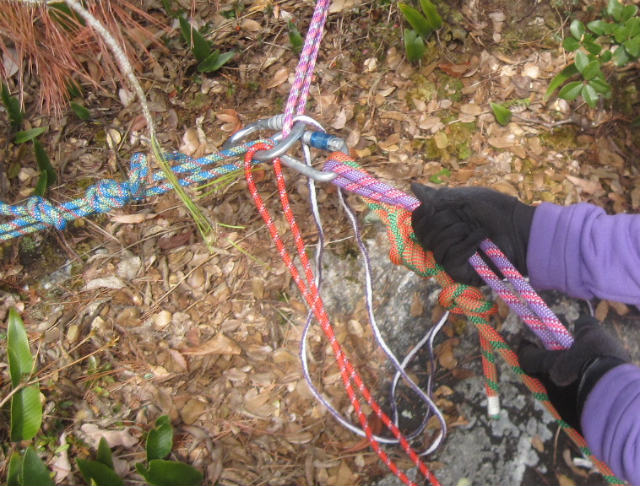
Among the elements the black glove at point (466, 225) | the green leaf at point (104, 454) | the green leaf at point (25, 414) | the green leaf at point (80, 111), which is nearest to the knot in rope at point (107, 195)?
the green leaf at point (80, 111)

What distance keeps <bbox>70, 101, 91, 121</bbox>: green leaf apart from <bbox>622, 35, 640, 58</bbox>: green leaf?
1705 mm

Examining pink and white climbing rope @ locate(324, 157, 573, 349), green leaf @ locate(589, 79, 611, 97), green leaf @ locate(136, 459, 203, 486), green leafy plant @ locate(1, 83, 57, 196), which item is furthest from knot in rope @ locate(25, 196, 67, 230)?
green leaf @ locate(589, 79, 611, 97)

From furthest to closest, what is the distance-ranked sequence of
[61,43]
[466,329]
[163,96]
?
1. [163,96]
2. [466,329]
3. [61,43]

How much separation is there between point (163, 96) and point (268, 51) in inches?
15.5

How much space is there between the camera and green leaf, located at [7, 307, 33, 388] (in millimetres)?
1434

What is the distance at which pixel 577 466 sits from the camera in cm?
151

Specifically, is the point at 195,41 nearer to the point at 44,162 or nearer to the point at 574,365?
the point at 44,162

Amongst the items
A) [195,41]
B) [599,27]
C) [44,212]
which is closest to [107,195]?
[44,212]

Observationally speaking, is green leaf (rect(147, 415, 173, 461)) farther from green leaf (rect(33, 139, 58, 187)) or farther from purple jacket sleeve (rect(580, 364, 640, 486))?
purple jacket sleeve (rect(580, 364, 640, 486))

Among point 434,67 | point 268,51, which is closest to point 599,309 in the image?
point 434,67

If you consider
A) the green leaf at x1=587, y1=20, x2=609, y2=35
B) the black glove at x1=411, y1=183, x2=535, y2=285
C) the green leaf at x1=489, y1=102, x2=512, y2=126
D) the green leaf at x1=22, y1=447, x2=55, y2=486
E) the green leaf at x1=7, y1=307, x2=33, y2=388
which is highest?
the green leaf at x1=587, y1=20, x2=609, y2=35

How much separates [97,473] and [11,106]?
1.15 metres

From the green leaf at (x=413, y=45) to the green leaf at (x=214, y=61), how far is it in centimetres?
59

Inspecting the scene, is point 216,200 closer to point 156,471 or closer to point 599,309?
point 156,471
